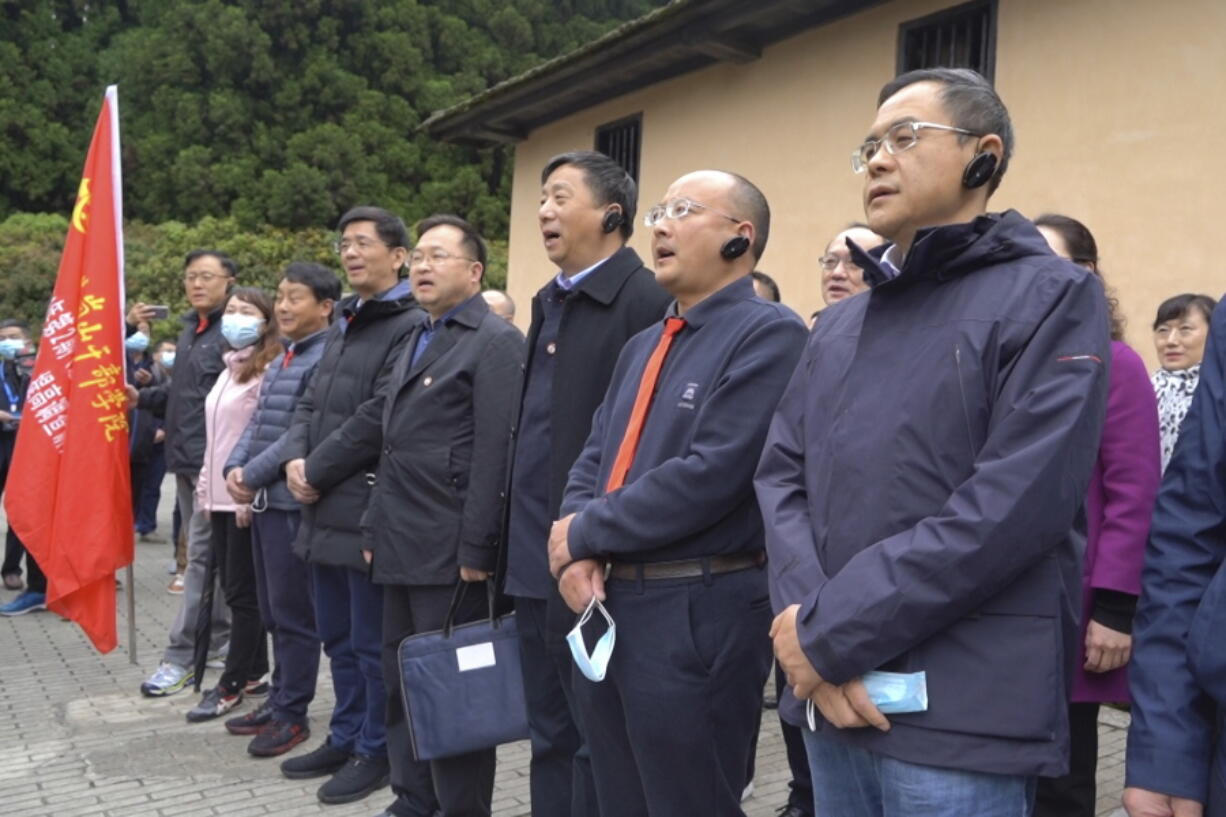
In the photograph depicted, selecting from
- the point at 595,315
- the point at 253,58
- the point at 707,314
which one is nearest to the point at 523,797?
the point at 595,315

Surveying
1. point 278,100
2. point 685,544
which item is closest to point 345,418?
point 685,544

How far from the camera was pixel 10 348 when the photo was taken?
9555mm

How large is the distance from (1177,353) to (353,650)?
11.7 ft

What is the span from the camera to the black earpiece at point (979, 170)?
2102 millimetres

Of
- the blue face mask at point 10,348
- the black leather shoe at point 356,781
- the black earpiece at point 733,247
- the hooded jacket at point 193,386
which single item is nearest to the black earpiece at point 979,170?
the black earpiece at point 733,247

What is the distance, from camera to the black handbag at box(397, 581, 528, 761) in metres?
3.73

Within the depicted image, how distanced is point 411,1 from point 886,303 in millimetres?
A: 32219

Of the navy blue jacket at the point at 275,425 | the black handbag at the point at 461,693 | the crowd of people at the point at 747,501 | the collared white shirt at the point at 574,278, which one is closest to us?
the crowd of people at the point at 747,501

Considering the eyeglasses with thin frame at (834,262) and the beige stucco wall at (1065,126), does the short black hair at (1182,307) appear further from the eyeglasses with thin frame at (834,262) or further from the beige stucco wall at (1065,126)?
the beige stucco wall at (1065,126)

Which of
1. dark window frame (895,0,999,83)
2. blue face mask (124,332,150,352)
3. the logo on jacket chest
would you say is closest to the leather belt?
the logo on jacket chest

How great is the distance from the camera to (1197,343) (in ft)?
14.8

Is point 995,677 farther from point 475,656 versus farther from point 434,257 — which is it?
point 434,257

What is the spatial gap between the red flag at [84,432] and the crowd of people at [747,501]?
892 millimetres

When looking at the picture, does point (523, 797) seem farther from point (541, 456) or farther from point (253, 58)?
point (253, 58)
